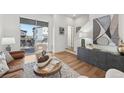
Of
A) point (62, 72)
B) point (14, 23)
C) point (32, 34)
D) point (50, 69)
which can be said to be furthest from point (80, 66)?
point (14, 23)

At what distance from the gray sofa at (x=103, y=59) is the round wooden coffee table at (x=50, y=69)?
378mm

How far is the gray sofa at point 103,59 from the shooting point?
1.57 m

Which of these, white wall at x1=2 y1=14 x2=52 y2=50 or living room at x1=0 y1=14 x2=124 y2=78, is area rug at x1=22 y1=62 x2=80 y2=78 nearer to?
living room at x1=0 y1=14 x2=124 y2=78

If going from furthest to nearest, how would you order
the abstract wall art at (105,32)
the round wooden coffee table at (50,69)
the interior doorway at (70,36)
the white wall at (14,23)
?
the abstract wall art at (105,32), the interior doorway at (70,36), the round wooden coffee table at (50,69), the white wall at (14,23)

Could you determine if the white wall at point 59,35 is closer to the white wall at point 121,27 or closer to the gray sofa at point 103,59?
the gray sofa at point 103,59

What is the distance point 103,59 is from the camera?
1648mm

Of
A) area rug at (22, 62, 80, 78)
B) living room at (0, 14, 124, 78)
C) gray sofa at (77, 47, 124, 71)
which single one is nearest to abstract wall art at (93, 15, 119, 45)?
living room at (0, 14, 124, 78)

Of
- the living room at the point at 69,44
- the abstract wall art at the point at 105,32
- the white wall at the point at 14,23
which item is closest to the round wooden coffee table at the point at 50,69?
the living room at the point at 69,44

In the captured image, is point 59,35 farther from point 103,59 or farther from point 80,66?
point 103,59

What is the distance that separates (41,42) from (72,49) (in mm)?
519

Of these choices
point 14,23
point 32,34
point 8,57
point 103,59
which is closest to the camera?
point 14,23

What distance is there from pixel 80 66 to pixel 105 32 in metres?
0.73
